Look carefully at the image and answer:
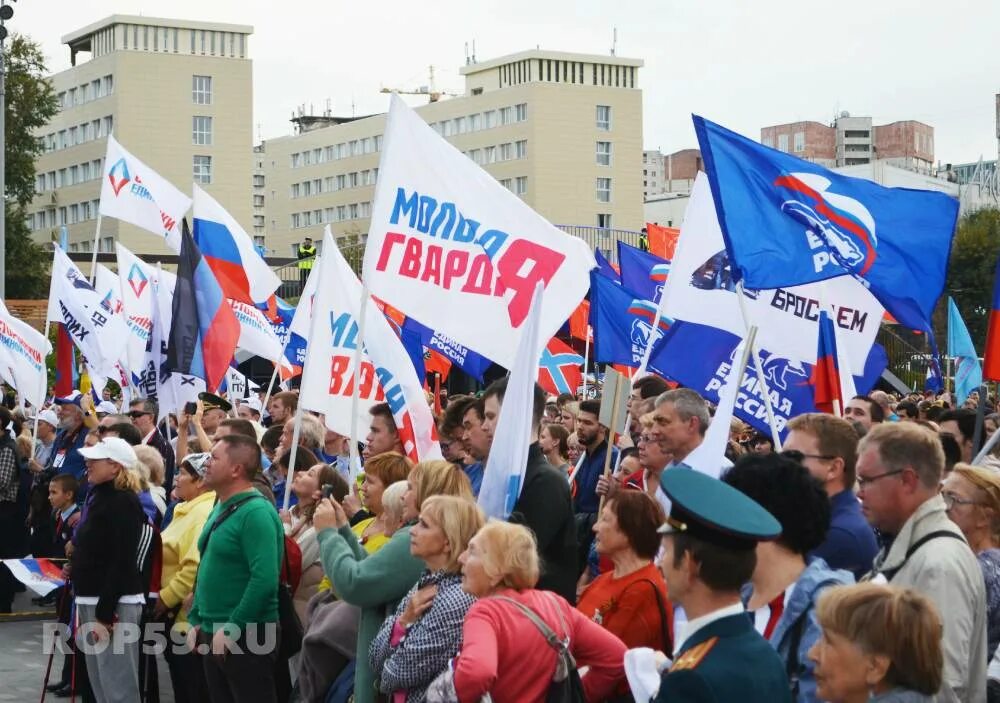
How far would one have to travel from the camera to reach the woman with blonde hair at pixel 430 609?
5.59m

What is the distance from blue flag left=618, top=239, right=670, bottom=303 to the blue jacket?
982 centimetres

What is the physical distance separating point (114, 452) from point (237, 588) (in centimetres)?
167

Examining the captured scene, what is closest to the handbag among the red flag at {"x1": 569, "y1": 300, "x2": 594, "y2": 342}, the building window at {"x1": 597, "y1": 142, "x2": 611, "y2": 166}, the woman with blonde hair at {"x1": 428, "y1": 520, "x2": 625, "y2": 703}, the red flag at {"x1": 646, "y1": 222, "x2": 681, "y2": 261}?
the woman with blonde hair at {"x1": 428, "y1": 520, "x2": 625, "y2": 703}

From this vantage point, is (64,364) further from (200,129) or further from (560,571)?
(200,129)

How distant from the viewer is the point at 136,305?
1706 centimetres

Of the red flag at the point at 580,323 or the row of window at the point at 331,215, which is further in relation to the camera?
the row of window at the point at 331,215

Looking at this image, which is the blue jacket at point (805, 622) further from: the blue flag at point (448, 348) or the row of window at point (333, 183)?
the row of window at point (333, 183)

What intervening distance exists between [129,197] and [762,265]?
11.2 metres

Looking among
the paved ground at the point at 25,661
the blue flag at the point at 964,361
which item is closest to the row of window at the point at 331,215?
the blue flag at the point at 964,361

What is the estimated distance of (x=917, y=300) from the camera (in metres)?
8.41

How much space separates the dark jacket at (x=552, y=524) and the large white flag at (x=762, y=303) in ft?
7.88

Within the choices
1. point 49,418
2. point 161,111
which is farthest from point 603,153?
point 49,418

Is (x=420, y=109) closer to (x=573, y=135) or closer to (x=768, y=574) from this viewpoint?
(x=573, y=135)

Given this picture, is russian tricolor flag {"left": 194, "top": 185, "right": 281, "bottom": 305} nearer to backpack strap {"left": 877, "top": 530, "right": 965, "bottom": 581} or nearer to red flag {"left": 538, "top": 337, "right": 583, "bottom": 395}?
red flag {"left": 538, "top": 337, "right": 583, "bottom": 395}
